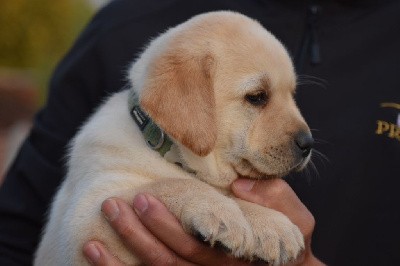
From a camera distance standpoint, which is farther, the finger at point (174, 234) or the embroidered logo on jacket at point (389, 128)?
the embroidered logo on jacket at point (389, 128)

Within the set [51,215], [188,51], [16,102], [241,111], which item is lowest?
[16,102]

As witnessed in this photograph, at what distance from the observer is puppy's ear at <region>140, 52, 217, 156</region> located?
10.2 feet

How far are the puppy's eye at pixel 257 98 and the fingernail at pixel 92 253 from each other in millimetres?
890

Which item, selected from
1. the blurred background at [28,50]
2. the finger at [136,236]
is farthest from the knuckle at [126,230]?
the blurred background at [28,50]

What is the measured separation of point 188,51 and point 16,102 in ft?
27.6

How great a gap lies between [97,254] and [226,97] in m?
0.86

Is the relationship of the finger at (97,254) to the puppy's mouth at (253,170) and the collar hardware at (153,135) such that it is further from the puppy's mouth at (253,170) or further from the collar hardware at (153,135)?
the puppy's mouth at (253,170)

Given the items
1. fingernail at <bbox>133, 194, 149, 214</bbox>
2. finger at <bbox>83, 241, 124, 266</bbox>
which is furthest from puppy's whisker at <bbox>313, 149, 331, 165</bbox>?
finger at <bbox>83, 241, 124, 266</bbox>

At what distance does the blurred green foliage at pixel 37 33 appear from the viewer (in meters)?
11.9

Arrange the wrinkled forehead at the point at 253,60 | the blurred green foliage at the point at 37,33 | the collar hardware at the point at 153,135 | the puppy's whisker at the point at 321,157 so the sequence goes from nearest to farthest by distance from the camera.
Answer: the collar hardware at the point at 153,135 < the wrinkled forehead at the point at 253,60 < the puppy's whisker at the point at 321,157 < the blurred green foliage at the point at 37,33

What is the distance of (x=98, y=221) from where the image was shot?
3.09 meters

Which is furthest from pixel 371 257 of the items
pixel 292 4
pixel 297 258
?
pixel 292 4

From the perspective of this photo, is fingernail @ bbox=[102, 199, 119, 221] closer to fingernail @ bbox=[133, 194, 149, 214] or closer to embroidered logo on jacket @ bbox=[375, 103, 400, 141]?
fingernail @ bbox=[133, 194, 149, 214]

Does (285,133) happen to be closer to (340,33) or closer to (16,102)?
(340,33)
